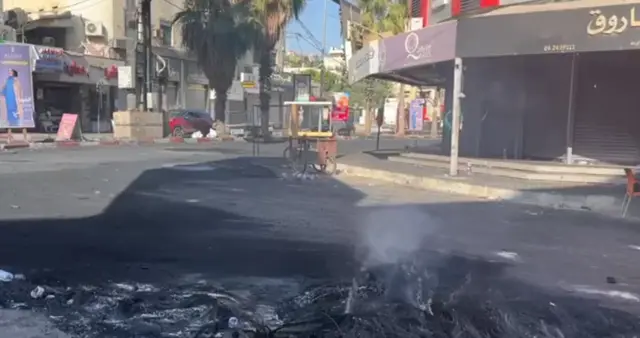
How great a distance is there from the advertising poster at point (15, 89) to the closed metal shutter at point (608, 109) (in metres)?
22.7

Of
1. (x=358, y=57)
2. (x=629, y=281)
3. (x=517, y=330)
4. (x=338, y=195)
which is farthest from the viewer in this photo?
(x=358, y=57)

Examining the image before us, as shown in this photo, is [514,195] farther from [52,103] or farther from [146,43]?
[52,103]

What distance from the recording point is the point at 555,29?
583 inches

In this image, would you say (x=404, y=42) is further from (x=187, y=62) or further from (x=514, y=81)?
(x=187, y=62)

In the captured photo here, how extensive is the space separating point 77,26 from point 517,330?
41.0 meters

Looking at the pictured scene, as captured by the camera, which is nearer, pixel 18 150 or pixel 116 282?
pixel 116 282

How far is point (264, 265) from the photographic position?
303 inches

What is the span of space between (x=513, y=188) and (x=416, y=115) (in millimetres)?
38468

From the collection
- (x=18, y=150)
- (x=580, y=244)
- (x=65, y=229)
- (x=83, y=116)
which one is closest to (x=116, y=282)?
Result: (x=65, y=229)

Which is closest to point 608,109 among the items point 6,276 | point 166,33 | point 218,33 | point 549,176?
point 549,176

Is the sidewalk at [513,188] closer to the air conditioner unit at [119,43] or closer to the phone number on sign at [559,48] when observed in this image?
the phone number on sign at [559,48]

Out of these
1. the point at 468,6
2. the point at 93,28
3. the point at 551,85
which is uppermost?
the point at 93,28

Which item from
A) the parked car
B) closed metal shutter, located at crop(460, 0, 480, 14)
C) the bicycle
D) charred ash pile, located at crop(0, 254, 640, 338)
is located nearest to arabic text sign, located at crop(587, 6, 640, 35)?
closed metal shutter, located at crop(460, 0, 480, 14)

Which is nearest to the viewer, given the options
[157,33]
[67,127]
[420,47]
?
[420,47]
